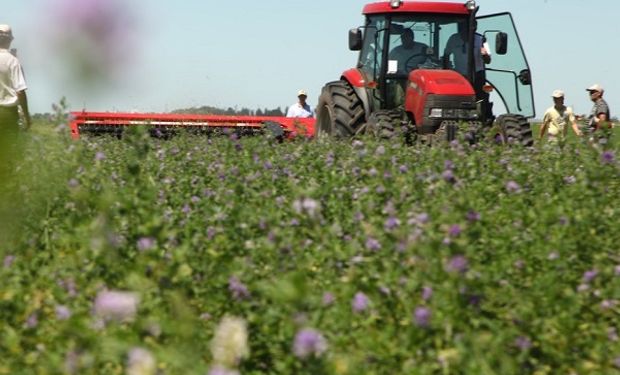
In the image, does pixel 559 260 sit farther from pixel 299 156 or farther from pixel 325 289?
pixel 299 156

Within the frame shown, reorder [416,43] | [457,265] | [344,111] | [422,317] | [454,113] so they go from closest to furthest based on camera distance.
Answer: [422,317], [457,265], [454,113], [416,43], [344,111]

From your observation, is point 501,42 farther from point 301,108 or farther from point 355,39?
point 301,108

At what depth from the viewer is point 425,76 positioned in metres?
11.0

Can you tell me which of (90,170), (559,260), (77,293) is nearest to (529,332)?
(559,260)

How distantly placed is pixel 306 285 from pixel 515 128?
28.9ft

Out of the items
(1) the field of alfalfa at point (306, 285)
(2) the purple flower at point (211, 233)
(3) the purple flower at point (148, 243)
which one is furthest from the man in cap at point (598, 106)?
(3) the purple flower at point (148, 243)

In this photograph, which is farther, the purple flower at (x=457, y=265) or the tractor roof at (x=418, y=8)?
the tractor roof at (x=418, y=8)

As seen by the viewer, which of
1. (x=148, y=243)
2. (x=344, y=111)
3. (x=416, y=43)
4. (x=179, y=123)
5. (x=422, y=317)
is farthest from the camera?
(x=179, y=123)

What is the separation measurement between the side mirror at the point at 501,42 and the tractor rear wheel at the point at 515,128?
694mm

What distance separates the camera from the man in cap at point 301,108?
1786 cm

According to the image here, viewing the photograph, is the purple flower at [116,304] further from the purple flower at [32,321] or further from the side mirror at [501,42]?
the side mirror at [501,42]

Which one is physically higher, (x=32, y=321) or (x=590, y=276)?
(x=590, y=276)

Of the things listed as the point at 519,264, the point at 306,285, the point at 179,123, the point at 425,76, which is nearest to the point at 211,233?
the point at 519,264

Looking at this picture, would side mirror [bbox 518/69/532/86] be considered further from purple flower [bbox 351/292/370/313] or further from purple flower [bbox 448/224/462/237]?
purple flower [bbox 351/292/370/313]
